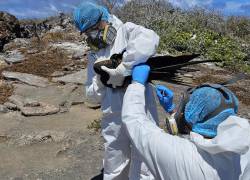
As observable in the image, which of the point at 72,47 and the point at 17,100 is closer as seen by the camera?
the point at 17,100

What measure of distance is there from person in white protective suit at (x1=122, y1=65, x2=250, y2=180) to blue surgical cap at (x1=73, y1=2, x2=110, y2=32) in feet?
6.29

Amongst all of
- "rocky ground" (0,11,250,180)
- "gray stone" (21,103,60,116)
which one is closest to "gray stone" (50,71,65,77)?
"rocky ground" (0,11,250,180)

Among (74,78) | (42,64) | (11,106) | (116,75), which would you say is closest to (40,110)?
(11,106)

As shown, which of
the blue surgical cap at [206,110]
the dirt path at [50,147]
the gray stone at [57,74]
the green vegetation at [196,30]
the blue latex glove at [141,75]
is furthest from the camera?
the green vegetation at [196,30]

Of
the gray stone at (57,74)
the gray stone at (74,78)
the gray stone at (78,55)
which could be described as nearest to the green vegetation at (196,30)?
the gray stone at (78,55)

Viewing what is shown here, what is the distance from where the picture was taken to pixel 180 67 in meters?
3.60

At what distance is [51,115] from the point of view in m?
8.11

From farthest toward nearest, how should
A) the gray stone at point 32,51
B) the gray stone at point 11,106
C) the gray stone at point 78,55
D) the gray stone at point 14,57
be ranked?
the gray stone at point 32,51 → the gray stone at point 78,55 → the gray stone at point 14,57 → the gray stone at point 11,106

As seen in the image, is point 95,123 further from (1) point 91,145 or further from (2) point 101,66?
(2) point 101,66

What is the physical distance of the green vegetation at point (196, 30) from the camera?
1299cm

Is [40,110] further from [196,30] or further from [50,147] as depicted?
[196,30]

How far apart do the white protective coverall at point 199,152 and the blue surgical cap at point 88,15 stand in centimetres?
193

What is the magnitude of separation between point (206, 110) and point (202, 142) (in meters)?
0.16

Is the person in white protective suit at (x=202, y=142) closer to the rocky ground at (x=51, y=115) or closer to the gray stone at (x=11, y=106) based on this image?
the rocky ground at (x=51, y=115)
